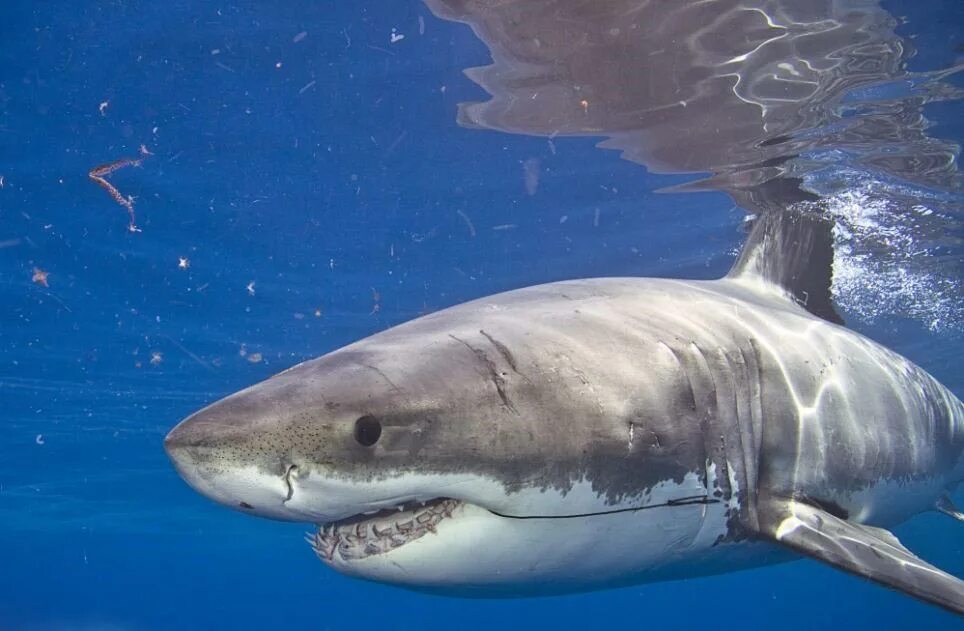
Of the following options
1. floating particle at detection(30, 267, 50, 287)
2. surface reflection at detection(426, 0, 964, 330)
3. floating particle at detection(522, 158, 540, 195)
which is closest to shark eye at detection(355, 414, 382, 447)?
surface reflection at detection(426, 0, 964, 330)

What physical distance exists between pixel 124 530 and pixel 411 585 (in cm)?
4911

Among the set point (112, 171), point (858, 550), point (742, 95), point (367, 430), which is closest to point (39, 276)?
point (112, 171)

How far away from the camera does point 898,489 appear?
494 cm

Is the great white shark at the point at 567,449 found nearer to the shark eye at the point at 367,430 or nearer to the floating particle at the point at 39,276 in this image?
the shark eye at the point at 367,430

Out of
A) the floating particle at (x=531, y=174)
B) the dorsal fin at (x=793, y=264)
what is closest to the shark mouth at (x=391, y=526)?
the dorsal fin at (x=793, y=264)

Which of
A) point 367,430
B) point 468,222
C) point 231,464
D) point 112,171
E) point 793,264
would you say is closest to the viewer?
point 231,464

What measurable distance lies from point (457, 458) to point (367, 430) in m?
0.37

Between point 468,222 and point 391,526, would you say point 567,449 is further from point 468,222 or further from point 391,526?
point 468,222

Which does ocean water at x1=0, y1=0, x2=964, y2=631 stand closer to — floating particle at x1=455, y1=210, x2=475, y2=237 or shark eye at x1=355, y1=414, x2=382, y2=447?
floating particle at x1=455, y1=210, x2=475, y2=237

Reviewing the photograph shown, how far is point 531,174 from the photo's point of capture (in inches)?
415

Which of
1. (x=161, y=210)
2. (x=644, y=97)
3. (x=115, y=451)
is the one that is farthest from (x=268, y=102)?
(x=115, y=451)

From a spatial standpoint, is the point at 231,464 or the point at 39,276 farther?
the point at 39,276

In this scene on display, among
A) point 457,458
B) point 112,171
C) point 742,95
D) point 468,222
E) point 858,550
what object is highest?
point 112,171

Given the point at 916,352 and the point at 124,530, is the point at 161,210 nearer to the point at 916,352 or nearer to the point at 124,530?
the point at 916,352
